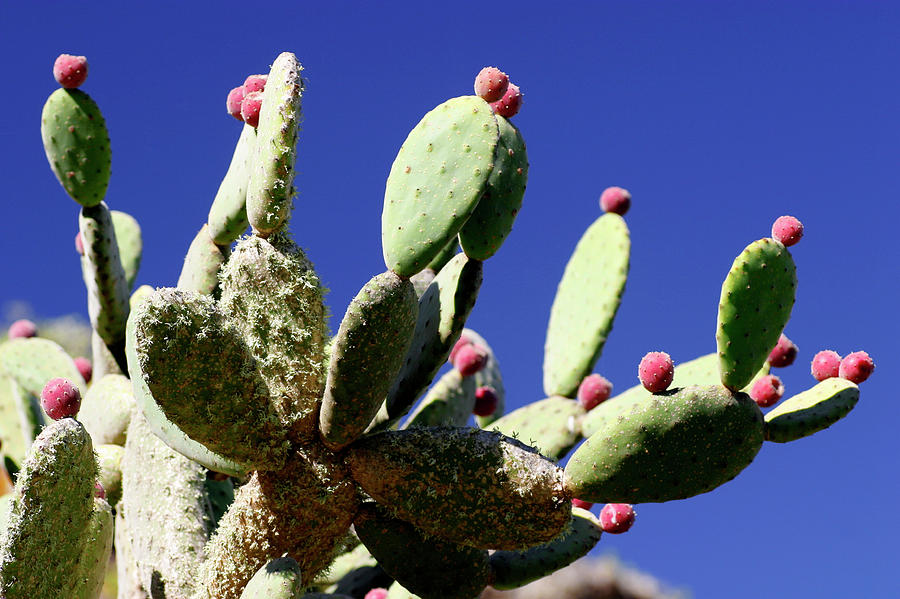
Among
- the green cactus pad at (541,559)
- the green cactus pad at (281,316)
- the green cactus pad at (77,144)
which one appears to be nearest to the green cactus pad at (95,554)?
the green cactus pad at (281,316)

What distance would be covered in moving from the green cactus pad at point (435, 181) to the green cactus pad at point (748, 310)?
58cm

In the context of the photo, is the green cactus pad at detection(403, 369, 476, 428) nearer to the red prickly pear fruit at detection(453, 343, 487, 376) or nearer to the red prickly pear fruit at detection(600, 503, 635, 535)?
the red prickly pear fruit at detection(453, 343, 487, 376)

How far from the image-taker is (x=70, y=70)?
3096 millimetres

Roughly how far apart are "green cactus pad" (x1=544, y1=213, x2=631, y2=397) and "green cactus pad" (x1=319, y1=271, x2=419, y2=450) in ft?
3.79

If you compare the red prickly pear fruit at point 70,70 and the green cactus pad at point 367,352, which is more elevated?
the red prickly pear fruit at point 70,70

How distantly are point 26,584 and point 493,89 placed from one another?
1437 mm

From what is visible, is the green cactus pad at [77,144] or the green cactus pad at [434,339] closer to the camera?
the green cactus pad at [434,339]

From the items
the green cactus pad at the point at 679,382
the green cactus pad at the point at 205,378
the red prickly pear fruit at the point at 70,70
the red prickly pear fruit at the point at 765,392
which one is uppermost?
the red prickly pear fruit at the point at 70,70

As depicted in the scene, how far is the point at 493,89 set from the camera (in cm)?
255

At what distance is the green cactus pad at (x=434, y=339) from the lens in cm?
265

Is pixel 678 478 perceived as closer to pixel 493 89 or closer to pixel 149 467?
pixel 493 89

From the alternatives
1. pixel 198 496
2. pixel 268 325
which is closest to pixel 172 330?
pixel 268 325

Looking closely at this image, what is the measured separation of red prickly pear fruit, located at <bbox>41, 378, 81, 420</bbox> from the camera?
7.11 ft

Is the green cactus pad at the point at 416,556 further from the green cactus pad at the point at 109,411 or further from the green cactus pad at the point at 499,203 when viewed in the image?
the green cactus pad at the point at 109,411
